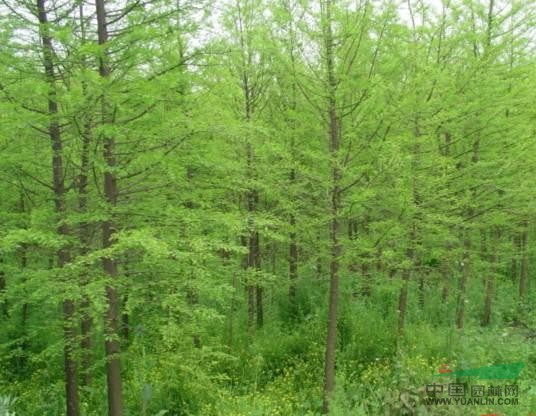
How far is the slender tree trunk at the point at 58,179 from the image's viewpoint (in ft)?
18.3

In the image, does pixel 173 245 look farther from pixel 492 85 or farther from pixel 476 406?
pixel 492 85

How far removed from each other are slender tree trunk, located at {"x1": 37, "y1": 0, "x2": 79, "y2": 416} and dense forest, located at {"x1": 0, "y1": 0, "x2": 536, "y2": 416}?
0.12 feet

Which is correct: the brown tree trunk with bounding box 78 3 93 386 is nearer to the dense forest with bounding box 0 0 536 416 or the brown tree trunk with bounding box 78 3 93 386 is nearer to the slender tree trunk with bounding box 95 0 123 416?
the dense forest with bounding box 0 0 536 416

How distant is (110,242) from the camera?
20.1 ft

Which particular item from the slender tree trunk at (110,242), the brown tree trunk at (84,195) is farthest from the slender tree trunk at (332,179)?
the brown tree trunk at (84,195)

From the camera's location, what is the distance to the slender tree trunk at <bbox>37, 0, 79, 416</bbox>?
5590mm

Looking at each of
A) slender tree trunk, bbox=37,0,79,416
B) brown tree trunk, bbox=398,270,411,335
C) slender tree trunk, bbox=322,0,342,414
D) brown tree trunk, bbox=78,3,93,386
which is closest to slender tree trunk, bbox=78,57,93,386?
brown tree trunk, bbox=78,3,93,386

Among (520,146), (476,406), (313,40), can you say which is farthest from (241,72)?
(476,406)

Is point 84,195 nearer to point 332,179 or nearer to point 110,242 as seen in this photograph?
point 110,242

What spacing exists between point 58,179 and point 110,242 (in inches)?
64.6

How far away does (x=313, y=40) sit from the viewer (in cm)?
647

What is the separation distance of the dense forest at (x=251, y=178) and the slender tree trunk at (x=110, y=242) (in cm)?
3

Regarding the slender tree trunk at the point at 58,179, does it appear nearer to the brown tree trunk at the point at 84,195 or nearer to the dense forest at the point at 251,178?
the dense forest at the point at 251,178

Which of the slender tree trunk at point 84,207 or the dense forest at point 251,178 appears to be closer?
the dense forest at point 251,178
